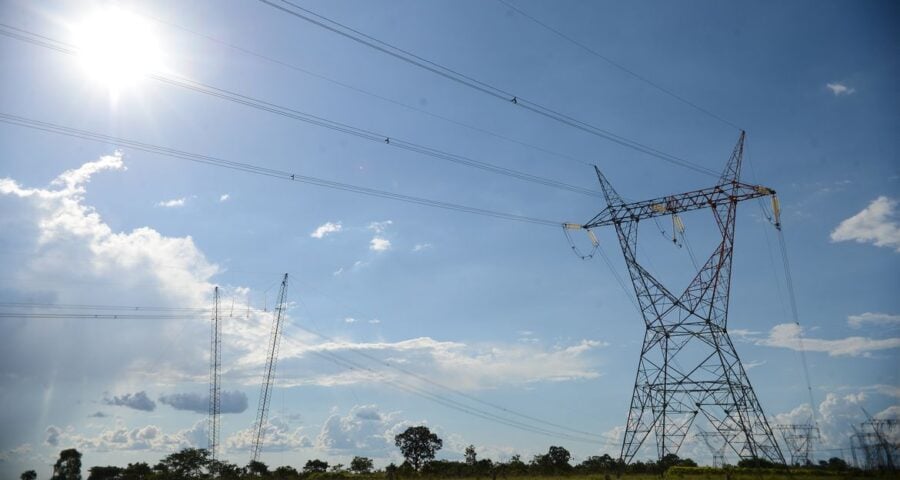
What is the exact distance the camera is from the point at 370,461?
104500 millimetres

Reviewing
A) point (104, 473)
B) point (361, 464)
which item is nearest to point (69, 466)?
point (104, 473)

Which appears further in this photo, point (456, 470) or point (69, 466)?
point (69, 466)

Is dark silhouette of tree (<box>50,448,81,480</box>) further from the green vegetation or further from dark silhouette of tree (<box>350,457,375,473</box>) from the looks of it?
dark silhouette of tree (<box>350,457,375,473</box>)

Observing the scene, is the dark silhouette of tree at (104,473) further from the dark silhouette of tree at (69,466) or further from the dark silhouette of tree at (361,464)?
the dark silhouette of tree at (361,464)

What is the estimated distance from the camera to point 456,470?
9156 centimetres

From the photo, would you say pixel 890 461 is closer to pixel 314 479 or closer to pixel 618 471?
pixel 618 471

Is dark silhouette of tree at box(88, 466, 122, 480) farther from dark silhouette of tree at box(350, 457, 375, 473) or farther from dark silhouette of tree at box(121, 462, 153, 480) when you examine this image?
dark silhouette of tree at box(350, 457, 375, 473)

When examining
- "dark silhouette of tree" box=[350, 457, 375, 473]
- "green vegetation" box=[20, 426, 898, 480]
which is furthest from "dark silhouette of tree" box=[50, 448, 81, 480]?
"dark silhouette of tree" box=[350, 457, 375, 473]

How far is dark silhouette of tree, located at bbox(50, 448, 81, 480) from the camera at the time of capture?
117062mm

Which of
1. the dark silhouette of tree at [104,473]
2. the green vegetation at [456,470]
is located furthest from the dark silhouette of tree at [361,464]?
the dark silhouette of tree at [104,473]

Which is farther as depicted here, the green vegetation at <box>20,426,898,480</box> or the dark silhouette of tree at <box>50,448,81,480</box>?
the dark silhouette of tree at <box>50,448,81,480</box>

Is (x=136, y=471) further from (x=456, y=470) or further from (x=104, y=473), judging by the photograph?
(x=456, y=470)

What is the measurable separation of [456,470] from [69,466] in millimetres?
84106

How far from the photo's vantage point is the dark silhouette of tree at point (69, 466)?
11706cm
